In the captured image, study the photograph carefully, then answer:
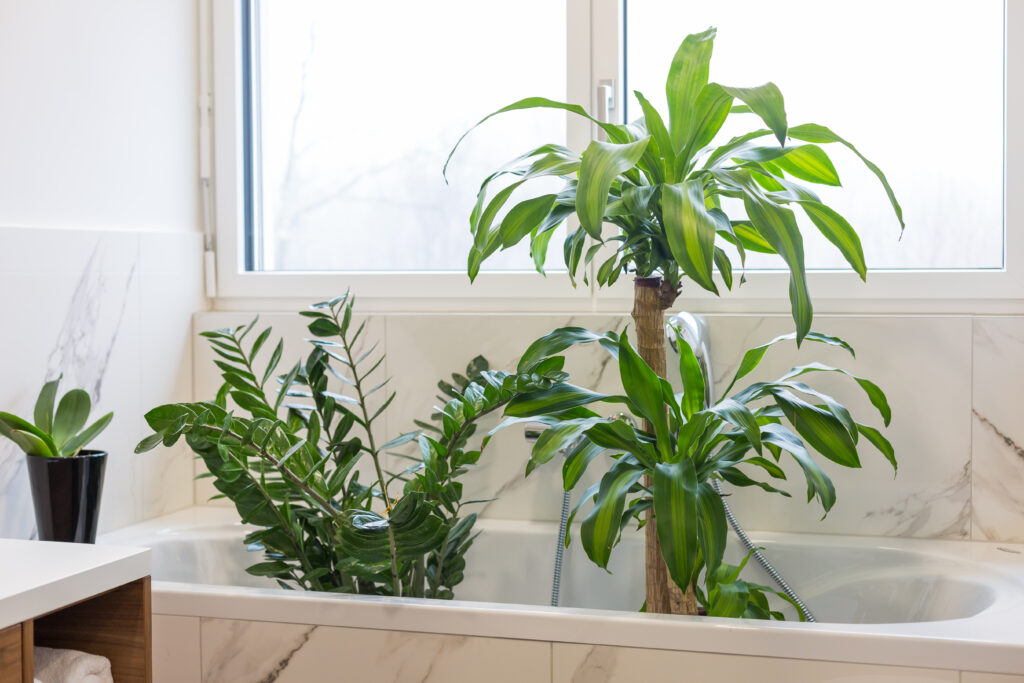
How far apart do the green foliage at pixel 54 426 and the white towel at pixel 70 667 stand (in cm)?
71

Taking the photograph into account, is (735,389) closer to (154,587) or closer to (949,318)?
(949,318)

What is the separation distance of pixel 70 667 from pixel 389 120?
1.67 meters

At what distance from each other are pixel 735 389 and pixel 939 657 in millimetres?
900

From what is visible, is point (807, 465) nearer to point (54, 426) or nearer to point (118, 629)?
point (118, 629)

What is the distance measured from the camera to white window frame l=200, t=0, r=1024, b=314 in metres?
2.05

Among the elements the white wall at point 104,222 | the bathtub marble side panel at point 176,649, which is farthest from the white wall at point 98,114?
the bathtub marble side panel at point 176,649

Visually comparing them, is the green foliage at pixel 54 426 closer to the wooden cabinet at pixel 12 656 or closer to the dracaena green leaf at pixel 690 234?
the wooden cabinet at pixel 12 656

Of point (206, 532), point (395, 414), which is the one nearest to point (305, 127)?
point (395, 414)

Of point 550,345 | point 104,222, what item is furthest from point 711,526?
point 104,222

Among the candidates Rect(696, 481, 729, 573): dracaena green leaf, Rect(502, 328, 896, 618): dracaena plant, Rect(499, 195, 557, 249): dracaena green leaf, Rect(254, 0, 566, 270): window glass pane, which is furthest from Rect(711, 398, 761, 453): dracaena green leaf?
Rect(254, 0, 566, 270): window glass pane

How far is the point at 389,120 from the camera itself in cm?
248

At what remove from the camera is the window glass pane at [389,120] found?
240 centimetres

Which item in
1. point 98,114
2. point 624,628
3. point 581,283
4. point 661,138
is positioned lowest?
point 624,628

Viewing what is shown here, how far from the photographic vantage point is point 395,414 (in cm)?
238
